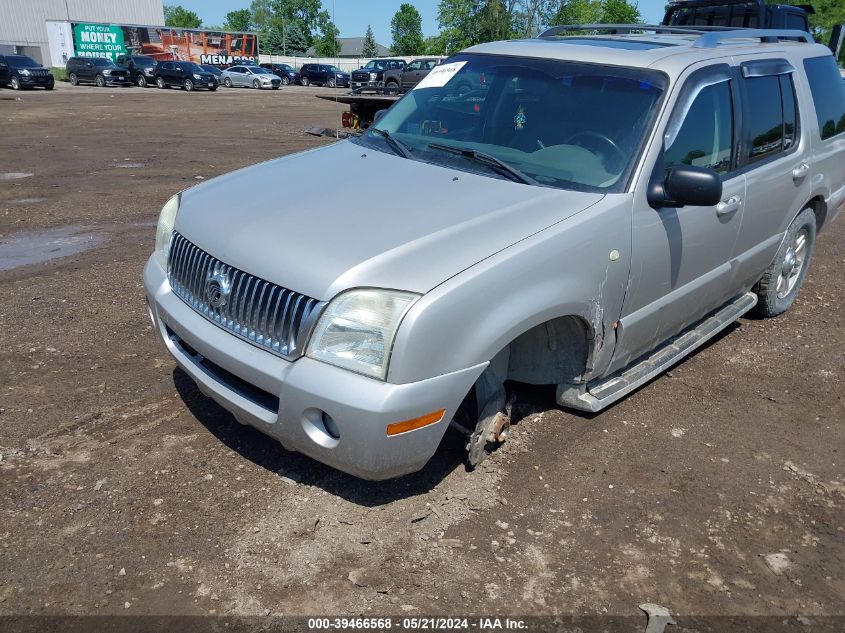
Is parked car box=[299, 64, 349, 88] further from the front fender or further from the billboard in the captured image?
the front fender

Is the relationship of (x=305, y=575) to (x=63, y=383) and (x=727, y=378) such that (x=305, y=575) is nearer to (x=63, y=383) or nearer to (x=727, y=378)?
(x=63, y=383)

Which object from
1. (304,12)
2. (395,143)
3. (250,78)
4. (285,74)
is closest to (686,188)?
(395,143)

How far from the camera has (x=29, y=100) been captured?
1016 inches

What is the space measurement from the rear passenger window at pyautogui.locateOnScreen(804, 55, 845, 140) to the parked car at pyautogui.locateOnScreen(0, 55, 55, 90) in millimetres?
34136

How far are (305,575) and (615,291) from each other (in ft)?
6.05

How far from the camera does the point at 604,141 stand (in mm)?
3621

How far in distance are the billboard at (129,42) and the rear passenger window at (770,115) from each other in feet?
180

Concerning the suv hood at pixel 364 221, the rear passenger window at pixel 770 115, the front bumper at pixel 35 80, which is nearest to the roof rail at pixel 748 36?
the rear passenger window at pixel 770 115

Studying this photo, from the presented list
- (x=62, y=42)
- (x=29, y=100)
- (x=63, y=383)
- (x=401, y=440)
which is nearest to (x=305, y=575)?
(x=401, y=440)

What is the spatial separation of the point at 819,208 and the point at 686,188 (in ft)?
9.77

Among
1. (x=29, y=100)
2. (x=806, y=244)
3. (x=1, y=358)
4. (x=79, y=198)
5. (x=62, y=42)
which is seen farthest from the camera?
(x=62, y=42)

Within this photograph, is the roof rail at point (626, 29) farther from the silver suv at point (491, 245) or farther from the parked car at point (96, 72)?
the parked car at point (96, 72)

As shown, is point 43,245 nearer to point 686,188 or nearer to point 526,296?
point 526,296

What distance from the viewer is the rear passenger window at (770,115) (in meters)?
4.34
